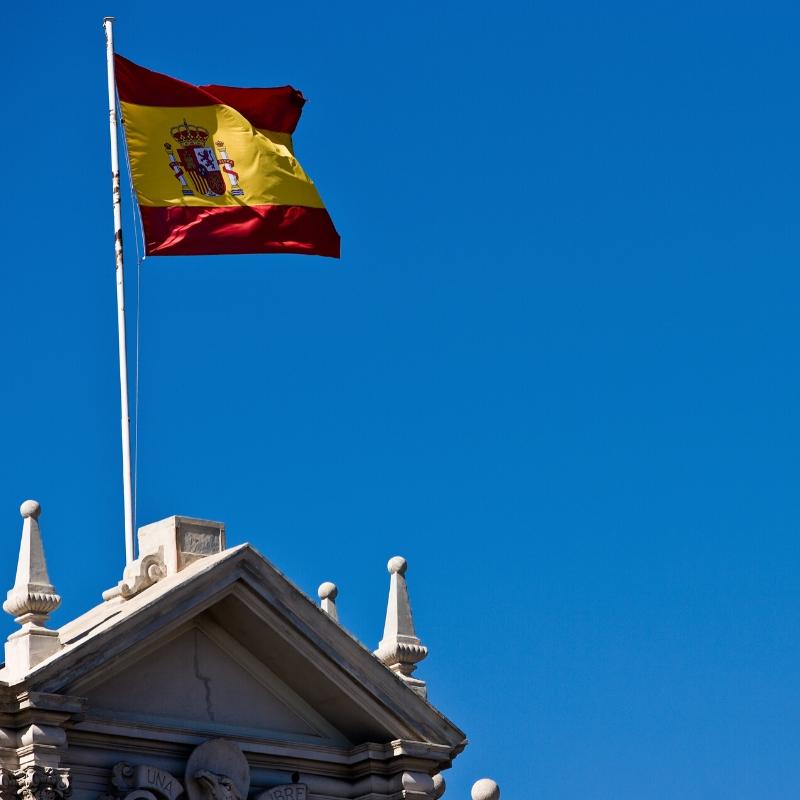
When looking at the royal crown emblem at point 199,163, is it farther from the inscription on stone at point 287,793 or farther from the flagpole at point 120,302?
the inscription on stone at point 287,793

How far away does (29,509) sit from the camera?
28.9 m

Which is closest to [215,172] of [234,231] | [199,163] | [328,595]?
[199,163]

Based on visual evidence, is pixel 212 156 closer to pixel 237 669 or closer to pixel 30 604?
pixel 237 669

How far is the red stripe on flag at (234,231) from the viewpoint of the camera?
35156 mm

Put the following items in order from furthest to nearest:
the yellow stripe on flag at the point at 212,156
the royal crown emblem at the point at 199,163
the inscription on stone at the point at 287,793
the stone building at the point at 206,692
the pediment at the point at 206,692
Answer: the royal crown emblem at the point at 199,163 < the yellow stripe on flag at the point at 212,156 < the inscription on stone at the point at 287,793 < the pediment at the point at 206,692 < the stone building at the point at 206,692

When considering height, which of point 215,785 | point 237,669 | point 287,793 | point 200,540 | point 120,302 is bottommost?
point 215,785

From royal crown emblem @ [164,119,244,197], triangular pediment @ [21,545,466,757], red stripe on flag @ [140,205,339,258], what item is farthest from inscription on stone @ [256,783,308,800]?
royal crown emblem @ [164,119,244,197]

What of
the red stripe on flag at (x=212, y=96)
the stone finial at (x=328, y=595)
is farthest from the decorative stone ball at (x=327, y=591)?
the red stripe on flag at (x=212, y=96)

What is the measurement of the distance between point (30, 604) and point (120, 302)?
6540 millimetres

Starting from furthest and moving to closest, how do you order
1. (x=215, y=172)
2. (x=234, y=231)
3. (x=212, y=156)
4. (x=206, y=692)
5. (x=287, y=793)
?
(x=212, y=156), (x=215, y=172), (x=234, y=231), (x=287, y=793), (x=206, y=692)

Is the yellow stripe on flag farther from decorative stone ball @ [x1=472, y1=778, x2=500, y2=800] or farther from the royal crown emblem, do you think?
decorative stone ball @ [x1=472, y1=778, x2=500, y2=800]

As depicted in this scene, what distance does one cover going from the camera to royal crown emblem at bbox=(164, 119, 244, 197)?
3588 cm

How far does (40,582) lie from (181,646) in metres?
2.12

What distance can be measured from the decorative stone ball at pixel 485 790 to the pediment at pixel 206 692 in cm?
168
